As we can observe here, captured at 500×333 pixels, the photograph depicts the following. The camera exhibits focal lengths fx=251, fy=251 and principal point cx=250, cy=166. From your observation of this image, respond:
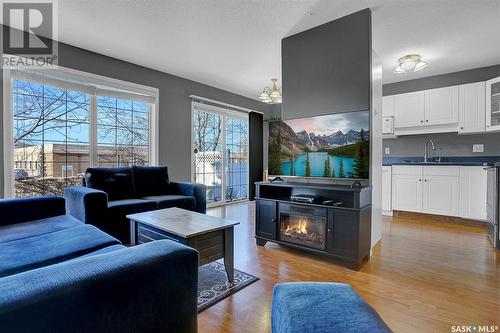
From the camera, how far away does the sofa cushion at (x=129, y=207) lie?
2721 mm

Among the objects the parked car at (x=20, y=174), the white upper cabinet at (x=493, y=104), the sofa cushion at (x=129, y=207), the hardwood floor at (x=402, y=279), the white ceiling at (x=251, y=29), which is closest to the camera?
the hardwood floor at (x=402, y=279)

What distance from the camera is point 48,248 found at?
4.76 ft

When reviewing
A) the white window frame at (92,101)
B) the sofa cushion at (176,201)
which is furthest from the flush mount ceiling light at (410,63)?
the white window frame at (92,101)

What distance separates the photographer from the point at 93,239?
1574mm

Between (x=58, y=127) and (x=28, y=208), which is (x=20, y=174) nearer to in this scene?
(x=58, y=127)

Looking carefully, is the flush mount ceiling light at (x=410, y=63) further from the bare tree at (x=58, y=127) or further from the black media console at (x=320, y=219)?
the bare tree at (x=58, y=127)

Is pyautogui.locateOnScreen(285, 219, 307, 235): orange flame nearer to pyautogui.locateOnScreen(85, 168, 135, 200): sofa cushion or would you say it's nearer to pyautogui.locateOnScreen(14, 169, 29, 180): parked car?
pyautogui.locateOnScreen(85, 168, 135, 200): sofa cushion

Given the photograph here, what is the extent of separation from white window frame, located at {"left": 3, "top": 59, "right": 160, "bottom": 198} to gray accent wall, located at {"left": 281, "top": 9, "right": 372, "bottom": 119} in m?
2.26

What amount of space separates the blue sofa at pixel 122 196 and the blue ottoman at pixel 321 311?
2341 millimetres

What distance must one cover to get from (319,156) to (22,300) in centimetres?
254

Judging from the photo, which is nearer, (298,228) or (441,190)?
(298,228)

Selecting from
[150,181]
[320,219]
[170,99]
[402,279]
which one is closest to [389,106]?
[320,219]

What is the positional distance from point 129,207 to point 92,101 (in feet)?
5.75

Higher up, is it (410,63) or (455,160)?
(410,63)
